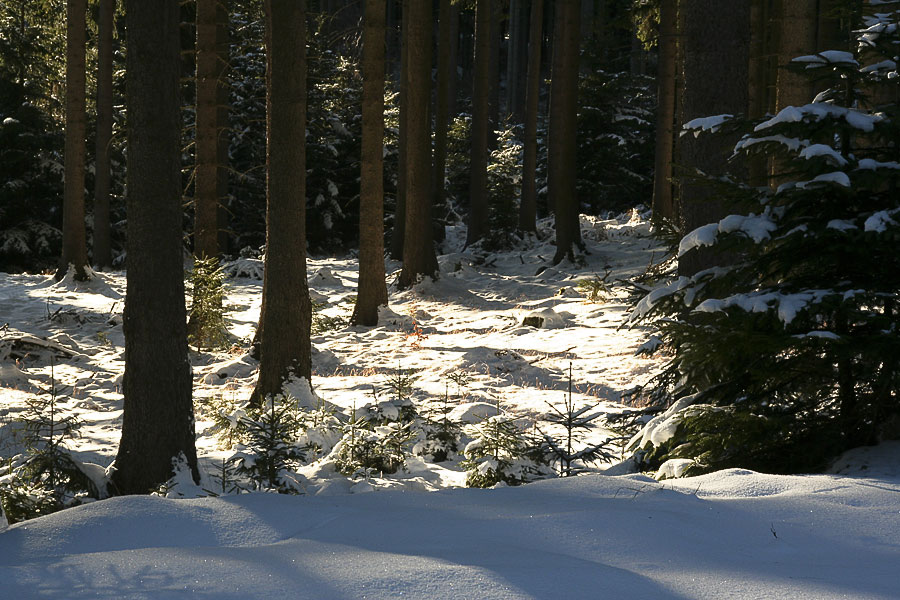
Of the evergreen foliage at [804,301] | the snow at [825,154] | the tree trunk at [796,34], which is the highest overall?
the tree trunk at [796,34]

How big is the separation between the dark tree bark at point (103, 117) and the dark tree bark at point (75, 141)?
0.76 m

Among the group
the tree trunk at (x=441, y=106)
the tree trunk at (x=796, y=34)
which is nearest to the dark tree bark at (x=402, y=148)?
the tree trunk at (x=441, y=106)

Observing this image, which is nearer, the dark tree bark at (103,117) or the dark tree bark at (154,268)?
the dark tree bark at (154,268)

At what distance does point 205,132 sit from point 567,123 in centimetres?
851

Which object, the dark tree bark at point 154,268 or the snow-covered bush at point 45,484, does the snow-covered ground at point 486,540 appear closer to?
the dark tree bark at point 154,268

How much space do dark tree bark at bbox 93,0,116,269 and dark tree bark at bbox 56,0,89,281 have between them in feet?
2.48

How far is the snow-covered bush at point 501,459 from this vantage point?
17.6 feet

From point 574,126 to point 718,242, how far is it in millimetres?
14107

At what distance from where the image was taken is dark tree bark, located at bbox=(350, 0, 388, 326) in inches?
511

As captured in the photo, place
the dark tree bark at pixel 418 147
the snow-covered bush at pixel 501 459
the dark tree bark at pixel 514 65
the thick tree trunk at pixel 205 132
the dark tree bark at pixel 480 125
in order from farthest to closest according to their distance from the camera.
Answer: the dark tree bark at pixel 514 65 → the dark tree bark at pixel 480 125 → the dark tree bark at pixel 418 147 → the thick tree trunk at pixel 205 132 → the snow-covered bush at pixel 501 459

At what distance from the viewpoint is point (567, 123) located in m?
18.0

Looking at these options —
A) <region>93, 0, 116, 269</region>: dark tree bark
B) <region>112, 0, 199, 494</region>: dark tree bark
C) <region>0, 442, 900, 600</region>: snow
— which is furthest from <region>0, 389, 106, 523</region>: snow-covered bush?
<region>93, 0, 116, 269</region>: dark tree bark

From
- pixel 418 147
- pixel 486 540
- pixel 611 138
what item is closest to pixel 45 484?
pixel 486 540

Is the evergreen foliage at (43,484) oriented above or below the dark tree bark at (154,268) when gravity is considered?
below
